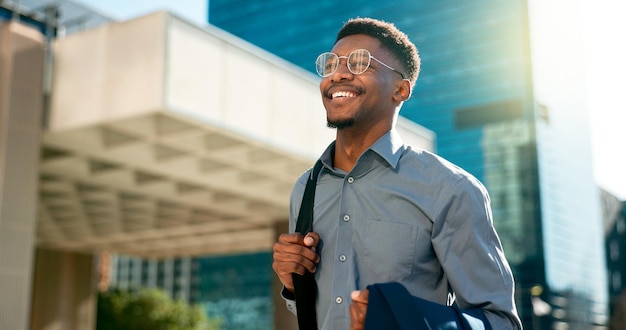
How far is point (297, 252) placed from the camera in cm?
216

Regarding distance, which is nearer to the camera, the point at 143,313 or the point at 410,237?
the point at 410,237

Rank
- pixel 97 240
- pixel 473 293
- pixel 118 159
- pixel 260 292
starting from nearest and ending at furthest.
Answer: pixel 473 293, pixel 118 159, pixel 97 240, pixel 260 292

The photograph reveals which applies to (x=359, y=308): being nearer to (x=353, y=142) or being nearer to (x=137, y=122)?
(x=353, y=142)

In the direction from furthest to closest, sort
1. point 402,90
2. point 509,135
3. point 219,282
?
point 219,282, point 509,135, point 402,90

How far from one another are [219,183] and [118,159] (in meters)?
3.25

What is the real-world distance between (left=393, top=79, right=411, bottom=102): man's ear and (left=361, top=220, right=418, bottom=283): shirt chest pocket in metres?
0.43

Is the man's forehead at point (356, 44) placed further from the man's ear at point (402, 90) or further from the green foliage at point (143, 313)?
the green foliage at point (143, 313)

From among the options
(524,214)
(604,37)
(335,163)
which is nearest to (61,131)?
(604,37)

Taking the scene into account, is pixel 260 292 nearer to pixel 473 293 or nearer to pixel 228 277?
pixel 228 277

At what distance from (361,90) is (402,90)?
0.16 meters

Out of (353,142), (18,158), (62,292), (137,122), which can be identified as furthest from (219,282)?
(353,142)

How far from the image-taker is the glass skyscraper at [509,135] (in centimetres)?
6450

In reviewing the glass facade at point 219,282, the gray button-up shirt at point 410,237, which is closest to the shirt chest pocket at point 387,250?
the gray button-up shirt at point 410,237

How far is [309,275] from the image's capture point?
2.21 metres
